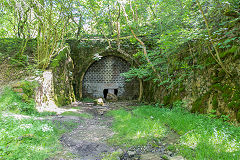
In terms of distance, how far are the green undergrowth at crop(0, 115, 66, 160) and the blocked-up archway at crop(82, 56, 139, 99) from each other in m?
7.96

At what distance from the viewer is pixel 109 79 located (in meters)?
11.5

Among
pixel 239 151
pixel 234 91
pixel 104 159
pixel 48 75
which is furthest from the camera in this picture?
pixel 48 75

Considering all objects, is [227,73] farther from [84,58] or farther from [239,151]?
[84,58]

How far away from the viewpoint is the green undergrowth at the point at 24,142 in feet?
7.12

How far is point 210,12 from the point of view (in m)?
4.52

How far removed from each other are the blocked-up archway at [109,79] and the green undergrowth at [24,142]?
796cm

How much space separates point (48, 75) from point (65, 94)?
1.92 meters

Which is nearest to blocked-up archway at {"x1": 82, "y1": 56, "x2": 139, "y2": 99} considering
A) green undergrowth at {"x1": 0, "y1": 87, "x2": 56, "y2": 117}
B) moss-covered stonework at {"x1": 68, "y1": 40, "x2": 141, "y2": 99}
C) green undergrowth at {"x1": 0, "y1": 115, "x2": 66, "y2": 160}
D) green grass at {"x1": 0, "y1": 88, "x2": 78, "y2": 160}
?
moss-covered stonework at {"x1": 68, "y1": 40, "x2": 141, "y2": 99}

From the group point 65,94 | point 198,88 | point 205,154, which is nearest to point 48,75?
point 65,94

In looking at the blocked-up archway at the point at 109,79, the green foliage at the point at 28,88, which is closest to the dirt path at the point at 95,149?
the green foliage at the point at 28,88

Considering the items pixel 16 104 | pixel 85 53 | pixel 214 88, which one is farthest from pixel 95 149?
pixel 85 53

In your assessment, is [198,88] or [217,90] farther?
[198,88]

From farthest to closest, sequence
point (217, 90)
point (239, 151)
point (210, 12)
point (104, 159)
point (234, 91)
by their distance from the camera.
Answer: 1. point (210, 12)
2. point (217, 90)
3. point (234, 91)
4. point (104, 159)
5. point (239, 151)

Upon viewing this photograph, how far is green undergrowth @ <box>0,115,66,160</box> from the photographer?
85.4 inches
